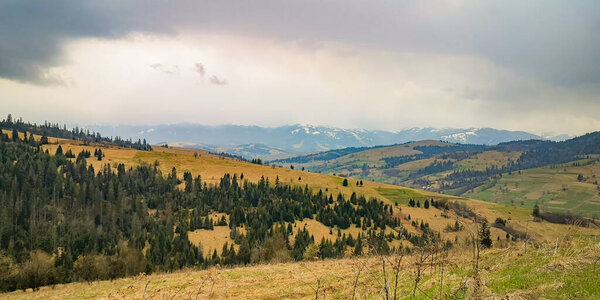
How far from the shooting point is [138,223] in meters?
151

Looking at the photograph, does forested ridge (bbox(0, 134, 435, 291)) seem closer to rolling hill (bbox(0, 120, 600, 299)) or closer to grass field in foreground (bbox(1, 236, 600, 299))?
rolling hill (bbox(0, 120, 600, 299))

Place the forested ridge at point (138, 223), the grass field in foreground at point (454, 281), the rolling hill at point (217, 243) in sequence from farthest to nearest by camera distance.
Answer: the forested ridge at point (138, 223)
the rolling hill at point (217, 243)
the grass field in foreground at point (454, 281)

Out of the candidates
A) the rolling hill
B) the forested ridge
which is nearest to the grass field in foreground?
the rolling hill

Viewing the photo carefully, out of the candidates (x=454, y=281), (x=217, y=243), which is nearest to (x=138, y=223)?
(x=217, y=243)

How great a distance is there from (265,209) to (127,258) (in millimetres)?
105242

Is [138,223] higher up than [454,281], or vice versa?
[454,281]

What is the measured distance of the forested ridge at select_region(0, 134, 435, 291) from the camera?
317 ft

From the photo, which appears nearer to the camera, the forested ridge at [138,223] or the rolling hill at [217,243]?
the rolling hill at [217,243]

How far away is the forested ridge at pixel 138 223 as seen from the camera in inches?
3804

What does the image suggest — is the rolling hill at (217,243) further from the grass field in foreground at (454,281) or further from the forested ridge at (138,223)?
the forested ridge at (138,223)

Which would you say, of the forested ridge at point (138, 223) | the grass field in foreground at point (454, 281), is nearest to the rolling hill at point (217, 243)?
the grass field in foreground at point (454, 281)

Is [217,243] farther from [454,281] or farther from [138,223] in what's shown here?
[454,281]

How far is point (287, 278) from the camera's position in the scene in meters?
33.6

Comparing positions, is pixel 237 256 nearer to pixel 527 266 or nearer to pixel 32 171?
pixel 527 266
